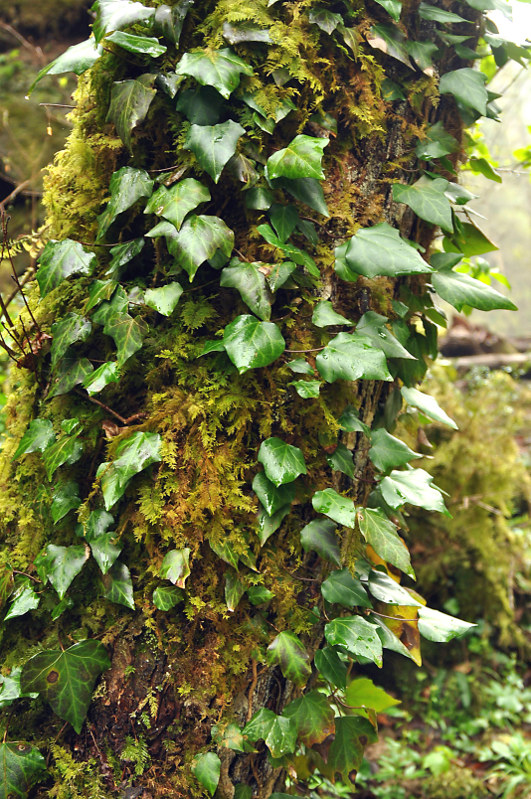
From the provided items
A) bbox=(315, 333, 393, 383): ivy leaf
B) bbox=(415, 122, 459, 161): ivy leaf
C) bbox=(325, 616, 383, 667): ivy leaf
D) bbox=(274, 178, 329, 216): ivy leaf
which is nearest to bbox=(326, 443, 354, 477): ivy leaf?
bbox=(315, 333, 393, 383): ivy leaf

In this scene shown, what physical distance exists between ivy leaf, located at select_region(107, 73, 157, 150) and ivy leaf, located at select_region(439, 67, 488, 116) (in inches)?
29.8

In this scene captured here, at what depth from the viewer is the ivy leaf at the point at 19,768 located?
1124 mm

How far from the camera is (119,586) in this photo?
1.18m

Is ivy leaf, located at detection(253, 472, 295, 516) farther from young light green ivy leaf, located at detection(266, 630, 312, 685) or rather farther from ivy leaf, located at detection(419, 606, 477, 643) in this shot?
ivy leaf, located at detection(419, 606, 477, 643)

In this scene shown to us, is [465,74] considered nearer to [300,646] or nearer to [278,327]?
[278,327]

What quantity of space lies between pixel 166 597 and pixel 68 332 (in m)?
0.68

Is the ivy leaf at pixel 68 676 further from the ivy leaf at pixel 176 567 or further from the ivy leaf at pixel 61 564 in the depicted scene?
the ivy leaf at pixel 176 567

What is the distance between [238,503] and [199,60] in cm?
97

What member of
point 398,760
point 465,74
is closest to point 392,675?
point 398,760

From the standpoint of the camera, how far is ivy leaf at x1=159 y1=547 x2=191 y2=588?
1107 millimetres

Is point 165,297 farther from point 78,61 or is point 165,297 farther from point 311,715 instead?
point 311,715

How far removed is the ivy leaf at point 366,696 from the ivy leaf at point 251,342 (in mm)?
956

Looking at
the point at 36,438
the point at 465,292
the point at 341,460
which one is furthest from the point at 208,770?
Result: the point at 465,292

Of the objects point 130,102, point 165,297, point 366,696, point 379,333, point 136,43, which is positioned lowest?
point 366,696
